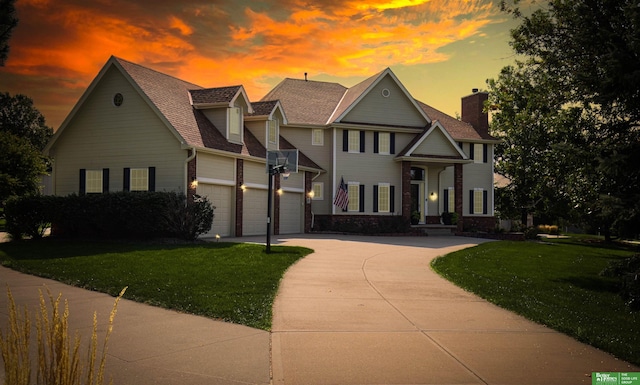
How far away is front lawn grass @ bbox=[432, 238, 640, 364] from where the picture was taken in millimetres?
7465

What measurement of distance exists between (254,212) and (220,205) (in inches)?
102

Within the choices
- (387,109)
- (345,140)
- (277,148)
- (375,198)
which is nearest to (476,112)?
(387,109)

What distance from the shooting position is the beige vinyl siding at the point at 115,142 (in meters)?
22.2

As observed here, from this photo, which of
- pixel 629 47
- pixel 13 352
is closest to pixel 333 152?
Result: pixel 629 47

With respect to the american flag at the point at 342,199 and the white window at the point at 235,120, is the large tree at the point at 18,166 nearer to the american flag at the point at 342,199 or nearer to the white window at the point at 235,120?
the white window at the point at 235,120

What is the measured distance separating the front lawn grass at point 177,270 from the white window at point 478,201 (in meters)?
21.3

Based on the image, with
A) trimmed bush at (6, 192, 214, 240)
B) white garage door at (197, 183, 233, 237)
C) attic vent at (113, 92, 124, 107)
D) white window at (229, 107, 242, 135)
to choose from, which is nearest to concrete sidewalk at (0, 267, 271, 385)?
trimmed bush at (6, 192, 214, 240)

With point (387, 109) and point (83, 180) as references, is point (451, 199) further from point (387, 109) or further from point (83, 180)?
point (83, 180)

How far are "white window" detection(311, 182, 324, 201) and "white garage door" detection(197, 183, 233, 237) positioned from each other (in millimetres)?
8120

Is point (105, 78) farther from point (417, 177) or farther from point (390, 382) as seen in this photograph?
point (390, 382)

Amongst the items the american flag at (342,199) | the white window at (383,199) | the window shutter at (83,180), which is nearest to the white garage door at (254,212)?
the american flag at (342,199)

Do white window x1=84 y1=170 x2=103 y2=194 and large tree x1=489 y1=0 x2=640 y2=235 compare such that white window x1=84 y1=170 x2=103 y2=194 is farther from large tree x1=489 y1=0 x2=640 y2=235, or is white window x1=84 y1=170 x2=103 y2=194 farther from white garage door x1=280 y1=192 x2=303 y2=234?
large tree x1=489 y1=0 x2=640 y2=235

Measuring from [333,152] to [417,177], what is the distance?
6706mm

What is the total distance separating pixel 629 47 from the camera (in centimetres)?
955
